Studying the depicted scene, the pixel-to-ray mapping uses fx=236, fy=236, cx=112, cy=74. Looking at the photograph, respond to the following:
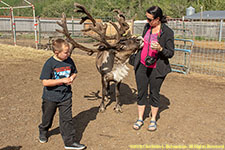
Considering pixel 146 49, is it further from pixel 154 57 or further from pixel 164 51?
pixel 164 51

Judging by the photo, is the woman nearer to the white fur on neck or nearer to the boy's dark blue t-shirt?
the white fur on neck

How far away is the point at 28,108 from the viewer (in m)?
5.25

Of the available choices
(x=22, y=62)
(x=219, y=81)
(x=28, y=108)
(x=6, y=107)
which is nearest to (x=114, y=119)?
(x=28, y=108)

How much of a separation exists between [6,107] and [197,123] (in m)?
4.09

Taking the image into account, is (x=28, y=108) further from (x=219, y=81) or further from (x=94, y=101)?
(x=219, y=81)

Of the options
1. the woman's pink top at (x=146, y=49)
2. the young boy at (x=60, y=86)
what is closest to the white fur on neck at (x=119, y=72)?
the woman's pink top at (x=146, y=49)

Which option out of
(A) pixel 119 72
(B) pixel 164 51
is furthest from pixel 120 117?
(B) pixel 164 51

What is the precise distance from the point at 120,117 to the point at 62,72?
194 cm

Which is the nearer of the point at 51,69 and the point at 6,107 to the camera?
the point at 51,69

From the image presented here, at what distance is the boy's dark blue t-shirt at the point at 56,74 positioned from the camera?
3.45m

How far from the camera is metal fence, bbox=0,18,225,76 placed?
10.6m

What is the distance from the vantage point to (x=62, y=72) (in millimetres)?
3547

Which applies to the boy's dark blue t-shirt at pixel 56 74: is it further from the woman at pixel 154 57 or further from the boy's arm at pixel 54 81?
the woman at pixel 154 57

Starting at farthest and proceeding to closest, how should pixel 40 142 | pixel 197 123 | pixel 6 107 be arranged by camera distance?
pixel 6 107 → pixel 197 123 → pixel 40 142
